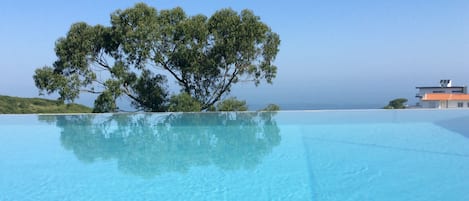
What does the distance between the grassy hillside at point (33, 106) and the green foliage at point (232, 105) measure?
190 inches

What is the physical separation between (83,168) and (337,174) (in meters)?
3.03

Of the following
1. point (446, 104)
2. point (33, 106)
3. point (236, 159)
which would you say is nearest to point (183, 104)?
point (236, 159)

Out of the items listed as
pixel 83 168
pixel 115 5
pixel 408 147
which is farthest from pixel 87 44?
pixel 408 147

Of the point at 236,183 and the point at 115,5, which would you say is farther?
the point at 115,5

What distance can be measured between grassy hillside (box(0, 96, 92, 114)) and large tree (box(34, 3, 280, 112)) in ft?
8.06

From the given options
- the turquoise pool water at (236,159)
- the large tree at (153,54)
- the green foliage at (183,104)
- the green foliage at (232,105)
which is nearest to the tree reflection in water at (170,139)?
the turquoise pool water at (236,159)

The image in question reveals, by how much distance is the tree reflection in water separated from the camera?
510 cm

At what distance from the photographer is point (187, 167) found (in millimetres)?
4773

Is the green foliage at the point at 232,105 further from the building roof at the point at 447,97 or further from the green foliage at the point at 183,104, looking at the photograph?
the building roof at the point at 447,97

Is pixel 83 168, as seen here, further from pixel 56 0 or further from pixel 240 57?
pixel 56 0

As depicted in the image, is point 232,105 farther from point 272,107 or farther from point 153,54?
point 153,54

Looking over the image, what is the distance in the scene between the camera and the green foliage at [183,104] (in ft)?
35.6

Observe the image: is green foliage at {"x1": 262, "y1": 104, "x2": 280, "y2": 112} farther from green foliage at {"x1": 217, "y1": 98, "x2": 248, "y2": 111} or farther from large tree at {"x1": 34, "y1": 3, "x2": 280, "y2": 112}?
large tree at {"x1": 34, "y1": 3, "x2": 280, "y2": 112}

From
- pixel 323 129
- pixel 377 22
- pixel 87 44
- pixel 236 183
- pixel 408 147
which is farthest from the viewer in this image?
pixel 377 22
